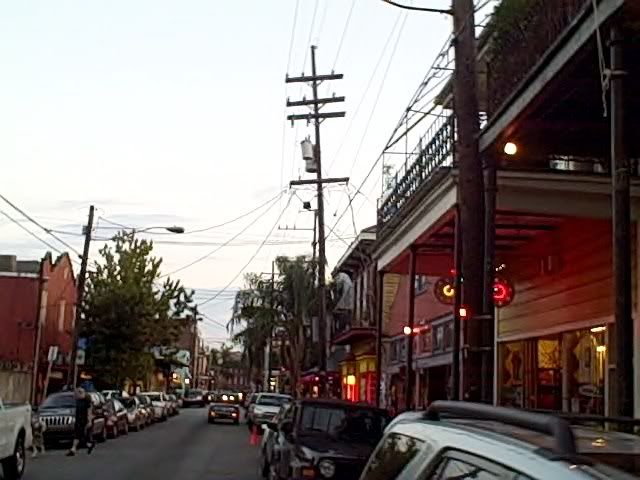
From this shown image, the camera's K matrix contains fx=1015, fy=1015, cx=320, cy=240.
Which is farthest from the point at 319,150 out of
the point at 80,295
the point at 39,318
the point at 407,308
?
the point at 39,318

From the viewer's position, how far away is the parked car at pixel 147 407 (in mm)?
43694

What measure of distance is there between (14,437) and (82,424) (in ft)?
30.7

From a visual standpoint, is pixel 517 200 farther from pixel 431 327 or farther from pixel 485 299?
pixel 431 327

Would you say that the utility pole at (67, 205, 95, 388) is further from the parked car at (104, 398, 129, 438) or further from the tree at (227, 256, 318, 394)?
the tree at (227, 256, 318, 394)

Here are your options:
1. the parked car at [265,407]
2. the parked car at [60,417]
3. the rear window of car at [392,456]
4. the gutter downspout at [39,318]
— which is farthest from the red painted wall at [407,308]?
the rear window of car at [392,456]

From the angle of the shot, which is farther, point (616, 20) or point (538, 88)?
point (538, 88)

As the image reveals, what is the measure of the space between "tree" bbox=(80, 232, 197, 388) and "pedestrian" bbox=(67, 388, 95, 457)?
20.6 m

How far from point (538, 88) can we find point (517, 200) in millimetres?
4925

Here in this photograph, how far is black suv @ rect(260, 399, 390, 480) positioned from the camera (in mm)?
12773

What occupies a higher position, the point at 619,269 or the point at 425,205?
the point at 425,205

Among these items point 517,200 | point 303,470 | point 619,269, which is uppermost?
point 517,200

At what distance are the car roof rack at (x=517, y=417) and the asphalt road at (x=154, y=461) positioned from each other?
15259mm

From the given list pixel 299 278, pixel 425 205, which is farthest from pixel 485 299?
pixel 299 278

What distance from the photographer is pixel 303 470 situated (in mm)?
12789
